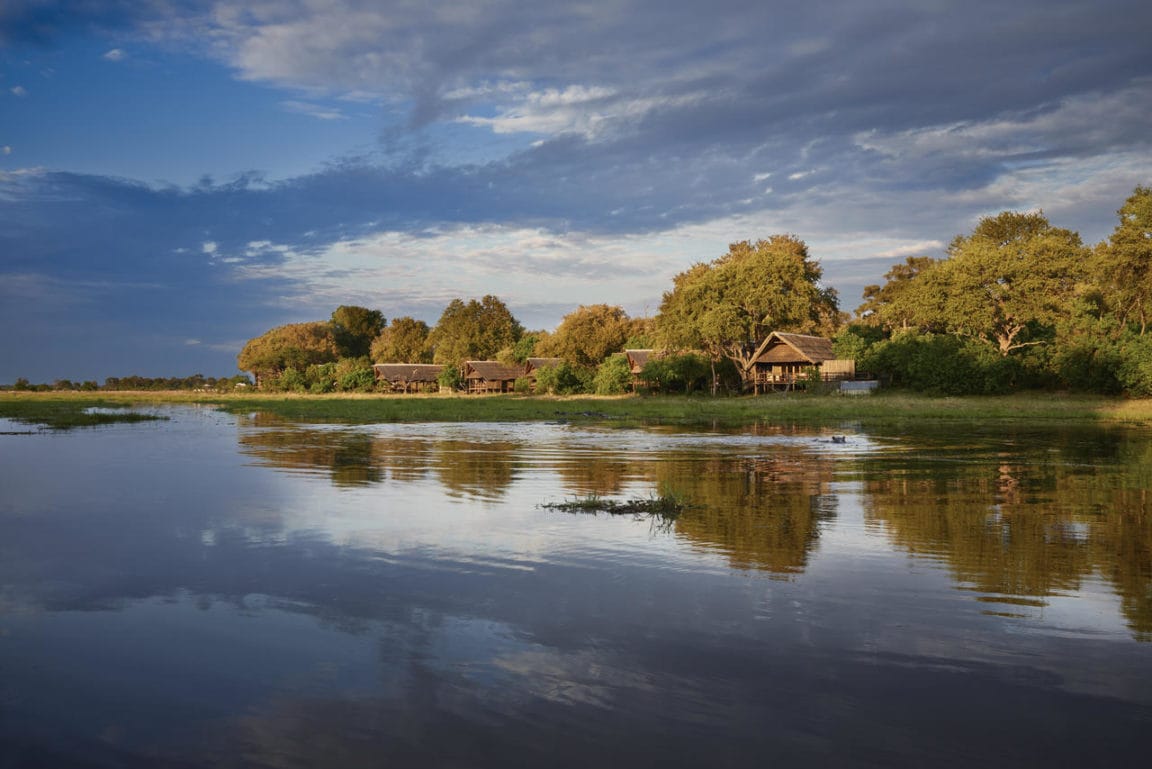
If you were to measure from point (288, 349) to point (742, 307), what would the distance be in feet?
312

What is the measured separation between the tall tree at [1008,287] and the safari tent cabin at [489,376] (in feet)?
191

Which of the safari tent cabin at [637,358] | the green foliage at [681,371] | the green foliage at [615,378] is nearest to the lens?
the green foliage at [681,371]

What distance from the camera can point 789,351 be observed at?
72000 millimetres

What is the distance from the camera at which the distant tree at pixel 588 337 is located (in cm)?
10350

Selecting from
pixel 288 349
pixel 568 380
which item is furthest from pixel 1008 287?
pixel 288 349

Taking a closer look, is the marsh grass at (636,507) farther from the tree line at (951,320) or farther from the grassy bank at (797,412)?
the tree line at (951,320)

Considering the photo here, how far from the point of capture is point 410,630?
25.5ft

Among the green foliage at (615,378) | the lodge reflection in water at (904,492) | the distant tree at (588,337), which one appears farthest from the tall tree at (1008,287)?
the distant tree at (588,337)

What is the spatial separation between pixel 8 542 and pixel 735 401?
57646 millimetres

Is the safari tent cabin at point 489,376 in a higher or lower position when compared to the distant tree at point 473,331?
lower

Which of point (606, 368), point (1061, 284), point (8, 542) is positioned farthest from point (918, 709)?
point (606, 368)

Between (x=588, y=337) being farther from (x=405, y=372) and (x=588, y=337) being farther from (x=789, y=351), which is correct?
(x=789, y=351)

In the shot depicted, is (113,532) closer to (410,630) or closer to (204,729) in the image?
(410,630)

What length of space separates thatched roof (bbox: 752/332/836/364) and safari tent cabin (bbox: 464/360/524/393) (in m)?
42.9
